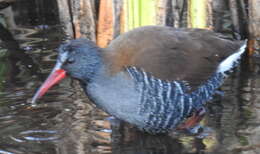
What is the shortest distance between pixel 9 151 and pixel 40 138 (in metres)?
0.33

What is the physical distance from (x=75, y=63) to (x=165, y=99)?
→ 76 cm

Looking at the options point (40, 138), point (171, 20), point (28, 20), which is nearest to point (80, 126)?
point (40, 138)

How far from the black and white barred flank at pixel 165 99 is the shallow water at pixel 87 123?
0.65 feet

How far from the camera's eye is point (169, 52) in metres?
4.56

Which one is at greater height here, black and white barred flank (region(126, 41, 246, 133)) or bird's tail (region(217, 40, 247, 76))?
bird's tail (region(217, 40, 247, 76))

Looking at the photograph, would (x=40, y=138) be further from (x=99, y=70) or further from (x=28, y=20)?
(x=28, y=20)

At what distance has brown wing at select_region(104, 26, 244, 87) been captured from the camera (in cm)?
444

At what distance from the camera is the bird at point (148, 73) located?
434cm

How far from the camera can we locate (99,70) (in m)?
4.36

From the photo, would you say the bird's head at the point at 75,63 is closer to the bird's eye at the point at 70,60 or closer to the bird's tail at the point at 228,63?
the bird's eye at the point at 70,60

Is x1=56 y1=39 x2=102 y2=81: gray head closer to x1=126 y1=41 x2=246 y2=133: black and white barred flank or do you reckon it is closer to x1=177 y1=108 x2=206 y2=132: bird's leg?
x1=126 y1=41 x2=246 y2=133: black and white barred flank

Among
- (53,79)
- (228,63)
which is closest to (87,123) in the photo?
(53,79)

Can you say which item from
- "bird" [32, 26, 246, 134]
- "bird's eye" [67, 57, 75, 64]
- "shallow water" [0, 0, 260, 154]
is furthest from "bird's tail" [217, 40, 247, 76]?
"bird's eye" [67, 57, 75, 64]

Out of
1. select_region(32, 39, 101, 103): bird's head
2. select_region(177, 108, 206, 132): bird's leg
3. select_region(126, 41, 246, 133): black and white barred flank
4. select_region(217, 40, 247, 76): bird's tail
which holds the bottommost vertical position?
select_region(177, 108, 206, 132): bird's leg
